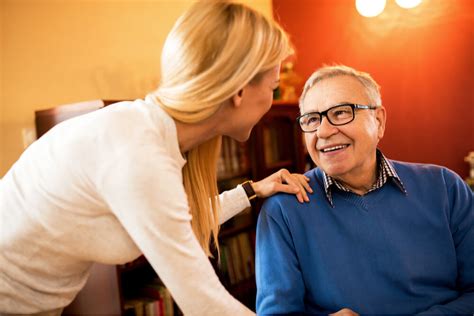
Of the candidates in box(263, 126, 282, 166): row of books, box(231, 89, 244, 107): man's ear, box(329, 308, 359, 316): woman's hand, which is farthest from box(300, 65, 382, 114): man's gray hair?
box(263, 126, 282, 166): row of books

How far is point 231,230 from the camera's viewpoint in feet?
10.0

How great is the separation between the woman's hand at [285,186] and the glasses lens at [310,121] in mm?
180

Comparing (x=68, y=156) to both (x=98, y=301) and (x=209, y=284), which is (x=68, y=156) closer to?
(x=209, y=284)

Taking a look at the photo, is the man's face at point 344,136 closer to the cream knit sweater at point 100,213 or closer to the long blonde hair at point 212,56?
the long blonde hair at point 212,56

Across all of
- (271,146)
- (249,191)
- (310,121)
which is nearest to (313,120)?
(310,121)

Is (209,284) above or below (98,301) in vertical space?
above

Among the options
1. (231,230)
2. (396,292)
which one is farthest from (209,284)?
(231,230)

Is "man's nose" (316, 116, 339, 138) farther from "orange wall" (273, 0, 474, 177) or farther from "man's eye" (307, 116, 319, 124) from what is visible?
"orange wall" (273, 0, 474, 177)

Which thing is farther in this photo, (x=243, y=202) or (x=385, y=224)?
(x=243, y=202)

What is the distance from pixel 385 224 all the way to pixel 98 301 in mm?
1619

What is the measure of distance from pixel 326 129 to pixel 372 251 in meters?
0.43

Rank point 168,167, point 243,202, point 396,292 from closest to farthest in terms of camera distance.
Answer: point 168,167, point 396,292, point 243,202

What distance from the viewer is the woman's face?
39.6 inches

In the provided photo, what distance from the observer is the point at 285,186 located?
143 centimetres
